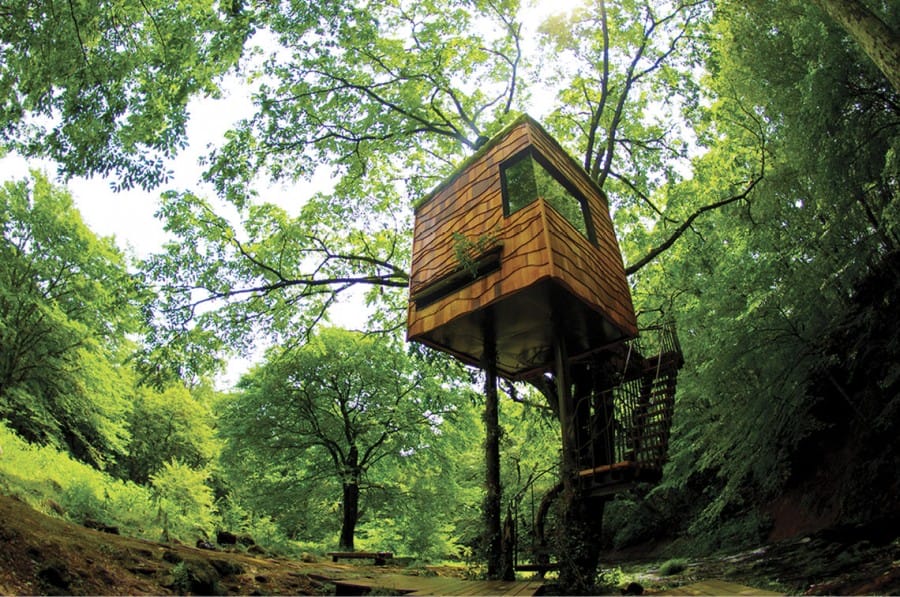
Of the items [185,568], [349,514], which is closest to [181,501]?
[349,514]

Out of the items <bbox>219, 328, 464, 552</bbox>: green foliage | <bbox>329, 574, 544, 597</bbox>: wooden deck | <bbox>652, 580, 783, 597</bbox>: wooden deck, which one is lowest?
<bbox>652, 580, 783, 597</bbox>: wooden deck

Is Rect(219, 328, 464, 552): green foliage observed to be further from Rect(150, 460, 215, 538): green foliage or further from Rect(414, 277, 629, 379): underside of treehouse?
Rect(414, 277, 629, 379): underside of treehouse

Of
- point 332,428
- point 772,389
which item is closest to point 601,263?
point 772,389

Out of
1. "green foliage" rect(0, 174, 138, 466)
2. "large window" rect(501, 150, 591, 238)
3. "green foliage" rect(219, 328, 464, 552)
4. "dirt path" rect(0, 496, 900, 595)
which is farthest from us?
"green foliage" rect(0, 174, 138, 466)

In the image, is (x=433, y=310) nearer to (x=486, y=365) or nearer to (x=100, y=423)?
(x=486, y=365)

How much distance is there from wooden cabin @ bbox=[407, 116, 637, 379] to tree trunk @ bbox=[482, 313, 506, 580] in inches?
7.8

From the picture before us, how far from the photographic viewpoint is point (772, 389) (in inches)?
298

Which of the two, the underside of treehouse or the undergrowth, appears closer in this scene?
the underside of treehouse

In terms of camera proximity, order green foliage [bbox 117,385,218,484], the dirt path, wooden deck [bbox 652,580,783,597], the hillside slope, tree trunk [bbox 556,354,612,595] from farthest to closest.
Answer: green foliage [bbox 117,385,218,484], tree trunk [bbox 556,354,612,595], wooden deck [bbox 652,580,783,597], the dirt path, the hillside slope

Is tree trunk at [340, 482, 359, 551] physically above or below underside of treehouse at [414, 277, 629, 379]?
below

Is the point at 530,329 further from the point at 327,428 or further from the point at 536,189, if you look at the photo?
the point at 327,428

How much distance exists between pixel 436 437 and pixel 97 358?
46.9ft

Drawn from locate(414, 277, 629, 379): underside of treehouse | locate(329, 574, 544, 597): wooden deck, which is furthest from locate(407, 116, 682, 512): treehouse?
locate(329, 574, 544, 597): wooden deck

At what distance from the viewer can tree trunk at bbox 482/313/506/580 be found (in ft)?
20.5
